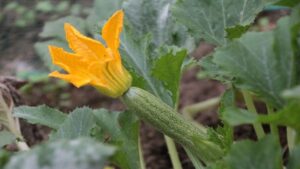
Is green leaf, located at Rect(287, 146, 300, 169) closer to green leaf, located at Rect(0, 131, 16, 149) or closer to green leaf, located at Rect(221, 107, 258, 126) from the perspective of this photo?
green leaf, located at Rect(221, 107, 258, 126)

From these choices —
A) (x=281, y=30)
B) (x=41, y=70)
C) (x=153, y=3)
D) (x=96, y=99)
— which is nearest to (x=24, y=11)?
(x=41, y=70)

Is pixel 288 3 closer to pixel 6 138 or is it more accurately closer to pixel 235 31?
pixel 235 31

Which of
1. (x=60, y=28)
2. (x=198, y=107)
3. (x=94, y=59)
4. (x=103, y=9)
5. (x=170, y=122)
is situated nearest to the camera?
(x=94, y=59)

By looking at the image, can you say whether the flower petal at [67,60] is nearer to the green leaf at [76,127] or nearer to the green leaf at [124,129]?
the green leaf at [76,127]

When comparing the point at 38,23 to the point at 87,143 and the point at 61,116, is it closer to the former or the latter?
the point at 61,116

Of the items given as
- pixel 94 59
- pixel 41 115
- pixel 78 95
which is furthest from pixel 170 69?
pixel 78 95

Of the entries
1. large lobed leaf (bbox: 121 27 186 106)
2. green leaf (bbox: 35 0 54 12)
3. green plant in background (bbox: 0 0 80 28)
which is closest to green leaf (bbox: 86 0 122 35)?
large lobed leaf (bbox: 121 27 186 106)
